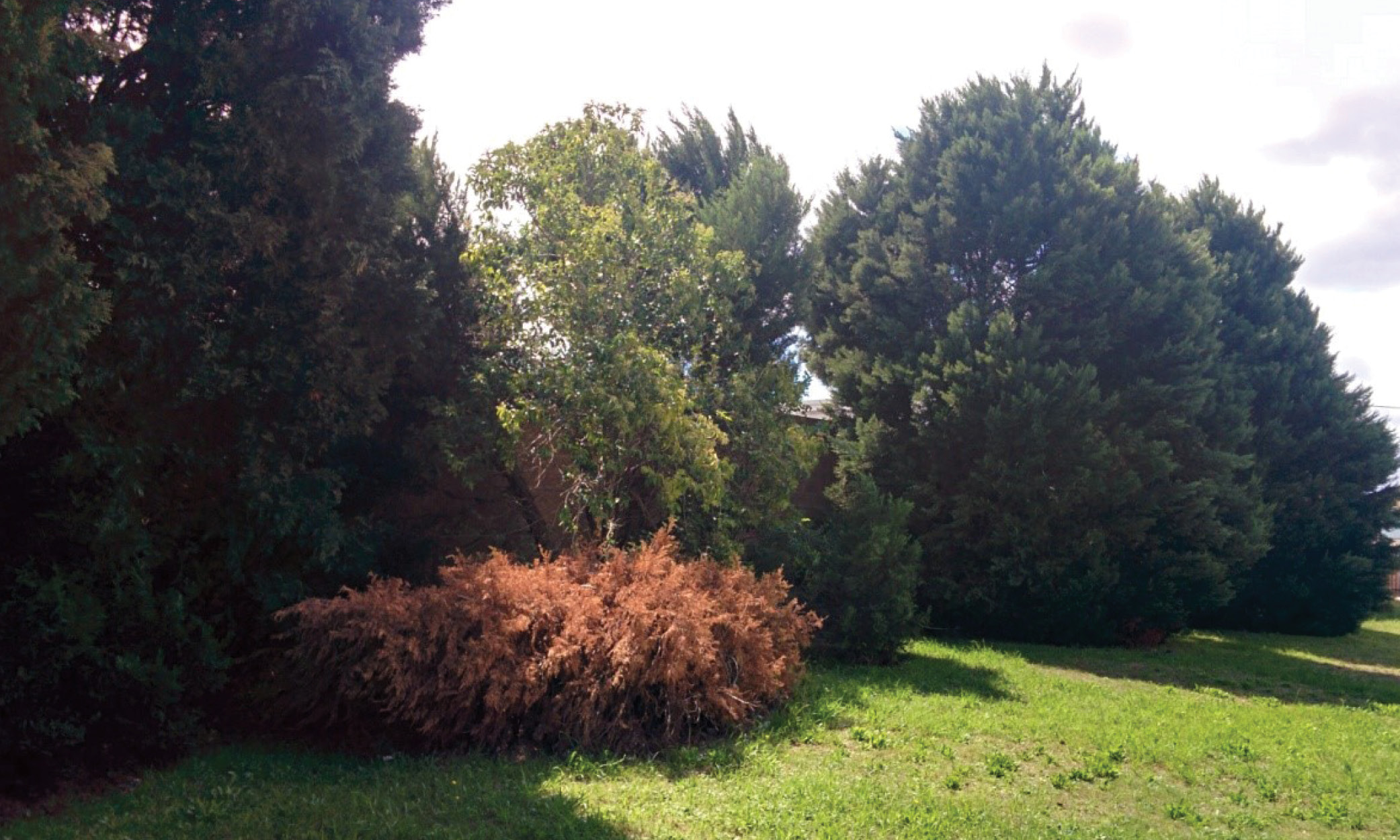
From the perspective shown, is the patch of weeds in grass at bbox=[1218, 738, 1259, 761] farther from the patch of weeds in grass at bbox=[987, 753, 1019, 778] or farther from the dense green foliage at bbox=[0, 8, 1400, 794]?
the dense green foliage at bbox=[0, 8, 1400, 794]

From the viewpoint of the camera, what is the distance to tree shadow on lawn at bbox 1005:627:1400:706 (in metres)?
11.9

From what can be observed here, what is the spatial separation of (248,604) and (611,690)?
9.66 feet

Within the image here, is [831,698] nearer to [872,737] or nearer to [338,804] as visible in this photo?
[872,737]

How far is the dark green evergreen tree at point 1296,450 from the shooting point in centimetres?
2005

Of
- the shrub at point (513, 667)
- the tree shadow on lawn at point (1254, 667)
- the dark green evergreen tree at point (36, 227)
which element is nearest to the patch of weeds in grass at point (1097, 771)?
the shrub at point (513, 667)

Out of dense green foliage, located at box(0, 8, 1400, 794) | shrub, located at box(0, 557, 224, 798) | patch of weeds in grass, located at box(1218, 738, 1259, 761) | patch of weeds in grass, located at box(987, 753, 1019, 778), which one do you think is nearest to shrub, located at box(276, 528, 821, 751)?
dense green foliage, located at box(0, 8, 1400, 794)

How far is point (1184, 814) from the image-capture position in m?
6.36

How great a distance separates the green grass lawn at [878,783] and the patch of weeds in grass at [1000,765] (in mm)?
20

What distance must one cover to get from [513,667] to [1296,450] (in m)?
18.4

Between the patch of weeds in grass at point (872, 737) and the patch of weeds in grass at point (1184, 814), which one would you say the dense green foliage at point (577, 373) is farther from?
the patch of weeds in grass at point (1184, 814)

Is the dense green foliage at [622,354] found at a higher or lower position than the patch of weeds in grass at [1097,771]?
higher

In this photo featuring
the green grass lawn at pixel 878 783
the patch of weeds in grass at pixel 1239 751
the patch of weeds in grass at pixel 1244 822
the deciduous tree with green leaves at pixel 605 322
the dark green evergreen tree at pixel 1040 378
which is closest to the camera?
the green grass lawn at pixel 878 783

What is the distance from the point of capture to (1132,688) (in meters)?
11.1

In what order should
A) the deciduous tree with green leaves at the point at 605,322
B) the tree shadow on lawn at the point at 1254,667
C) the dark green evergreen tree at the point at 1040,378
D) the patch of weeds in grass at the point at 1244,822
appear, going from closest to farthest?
1. the patch of weeds in grass at the point at 1244,822
2. the deciduous tree with green leaves at the point at 605,322
3. the tree shadow on lawn at the point at 1254,667
4. the dark green evergreen tree at the point at 1040,378
